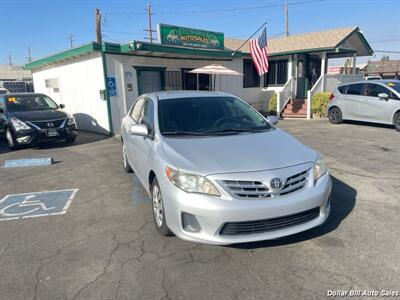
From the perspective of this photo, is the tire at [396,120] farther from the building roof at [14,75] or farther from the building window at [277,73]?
the building roof at [14,75]

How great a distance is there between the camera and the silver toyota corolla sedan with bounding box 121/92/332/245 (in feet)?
9.20

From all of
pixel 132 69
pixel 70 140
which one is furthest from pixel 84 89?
pixel 70 140

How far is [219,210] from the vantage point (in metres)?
2.75

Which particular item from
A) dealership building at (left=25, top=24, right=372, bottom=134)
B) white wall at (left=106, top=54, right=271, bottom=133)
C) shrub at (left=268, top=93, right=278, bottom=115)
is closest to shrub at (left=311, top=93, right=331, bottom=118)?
dealership building at (left=25, top=24, right=372, bottom=134)

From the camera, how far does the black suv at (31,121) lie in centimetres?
858

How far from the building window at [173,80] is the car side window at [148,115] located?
8867 millimetres

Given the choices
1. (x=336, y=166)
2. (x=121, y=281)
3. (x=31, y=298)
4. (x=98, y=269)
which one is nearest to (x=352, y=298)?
(x=121, y=281)

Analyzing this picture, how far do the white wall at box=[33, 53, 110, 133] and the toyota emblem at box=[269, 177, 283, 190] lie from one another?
954cm

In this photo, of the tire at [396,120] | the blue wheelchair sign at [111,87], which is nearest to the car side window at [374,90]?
the tire at [396,120]

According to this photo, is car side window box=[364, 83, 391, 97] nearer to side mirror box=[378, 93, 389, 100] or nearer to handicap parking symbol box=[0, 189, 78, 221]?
side mirror box=[378, 93, 389, 100]

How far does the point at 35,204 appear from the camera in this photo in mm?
4750

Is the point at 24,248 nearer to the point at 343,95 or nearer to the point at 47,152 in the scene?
the point at 47,152

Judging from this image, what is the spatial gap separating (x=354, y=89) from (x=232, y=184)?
32.8 ft

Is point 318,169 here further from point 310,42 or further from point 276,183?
point 310,42
